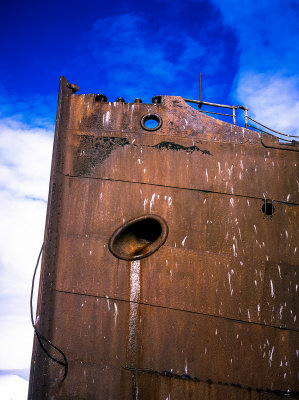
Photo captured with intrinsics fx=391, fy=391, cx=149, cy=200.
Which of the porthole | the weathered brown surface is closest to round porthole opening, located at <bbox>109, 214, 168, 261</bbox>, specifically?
the weathered brown surface

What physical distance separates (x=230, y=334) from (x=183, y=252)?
1060 mm

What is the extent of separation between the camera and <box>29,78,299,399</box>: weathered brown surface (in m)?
4.32

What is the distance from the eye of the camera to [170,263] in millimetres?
4617

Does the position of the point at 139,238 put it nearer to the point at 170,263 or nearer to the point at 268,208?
the point at 170,263

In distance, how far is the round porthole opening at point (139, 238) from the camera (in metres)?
4.66

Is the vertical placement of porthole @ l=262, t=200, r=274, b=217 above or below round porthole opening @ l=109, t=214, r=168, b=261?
above

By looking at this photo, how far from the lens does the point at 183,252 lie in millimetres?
4672

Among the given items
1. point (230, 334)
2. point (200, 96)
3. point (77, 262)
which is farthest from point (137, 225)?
point (200, 96)

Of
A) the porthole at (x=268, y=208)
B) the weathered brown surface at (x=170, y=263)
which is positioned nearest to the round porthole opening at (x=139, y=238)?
the weathered brown surface at (x=170, y=263)

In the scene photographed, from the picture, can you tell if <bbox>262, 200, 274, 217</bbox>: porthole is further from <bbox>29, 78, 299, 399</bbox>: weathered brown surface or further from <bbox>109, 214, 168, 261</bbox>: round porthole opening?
<bbox>109, 214, 168, 261</bbox>: round porthole opening

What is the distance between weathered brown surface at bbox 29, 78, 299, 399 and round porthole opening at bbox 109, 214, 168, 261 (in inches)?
3.1

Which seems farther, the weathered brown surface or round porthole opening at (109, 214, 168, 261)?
round porthole opening at (109, 214, 168, 261)

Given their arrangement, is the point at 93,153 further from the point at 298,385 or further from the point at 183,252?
the point at 298,385

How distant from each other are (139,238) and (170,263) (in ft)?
1.84
